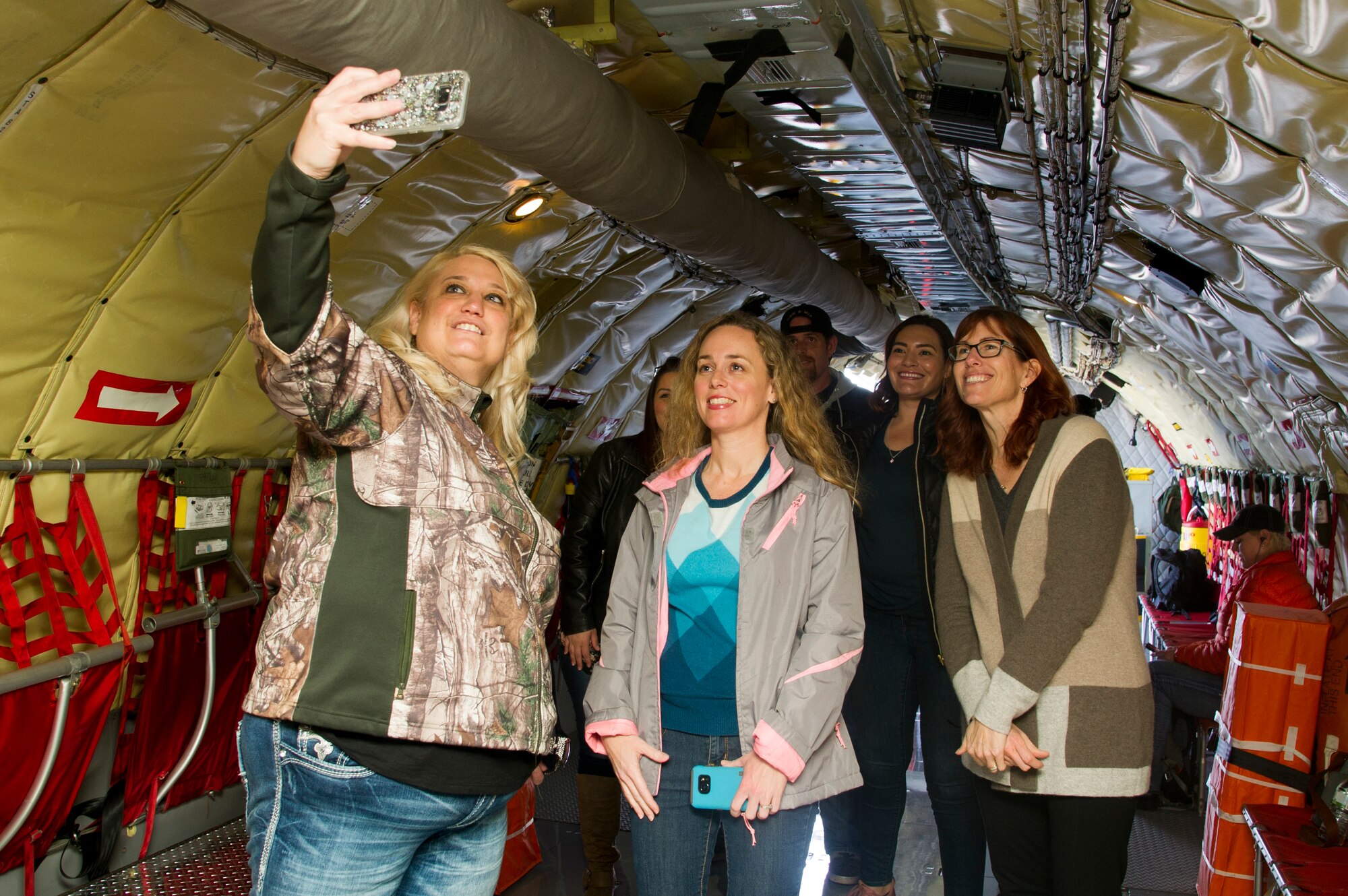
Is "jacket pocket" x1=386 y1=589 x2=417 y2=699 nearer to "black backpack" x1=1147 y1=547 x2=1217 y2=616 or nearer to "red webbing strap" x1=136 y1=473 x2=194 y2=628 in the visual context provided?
"red webbing strap" x1=136 y1=473 x2=194 y2=628

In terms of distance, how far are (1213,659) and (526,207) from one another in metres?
3.84

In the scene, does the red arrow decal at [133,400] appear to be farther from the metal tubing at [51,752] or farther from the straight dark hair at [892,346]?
the straight dark hair at [892,346]

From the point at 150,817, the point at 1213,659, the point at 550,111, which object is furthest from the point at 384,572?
the point at 1213,659

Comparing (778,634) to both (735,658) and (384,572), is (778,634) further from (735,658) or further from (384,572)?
(384,572)

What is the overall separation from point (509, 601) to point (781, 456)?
0.87m

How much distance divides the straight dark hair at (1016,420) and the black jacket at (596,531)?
1212mm

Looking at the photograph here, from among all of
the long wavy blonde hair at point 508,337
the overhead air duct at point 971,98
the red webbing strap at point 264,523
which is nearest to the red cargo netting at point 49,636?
the red webbing strap at point 264,523

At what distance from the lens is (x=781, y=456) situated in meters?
→ 2.45

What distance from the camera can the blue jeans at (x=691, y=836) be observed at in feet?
7.13

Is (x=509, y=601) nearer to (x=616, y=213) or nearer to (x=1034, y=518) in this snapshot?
(x=1034, y=518)

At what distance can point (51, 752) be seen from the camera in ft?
9.15

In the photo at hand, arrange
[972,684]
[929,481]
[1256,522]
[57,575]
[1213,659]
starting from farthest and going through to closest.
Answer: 1. [1256,522]
2. [1213,659]
3. [929,481]
4. [57,575]
5. [972,684]

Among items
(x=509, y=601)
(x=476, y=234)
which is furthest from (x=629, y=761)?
(x=476, y=234)

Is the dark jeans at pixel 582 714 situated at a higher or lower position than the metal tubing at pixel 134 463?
lower
